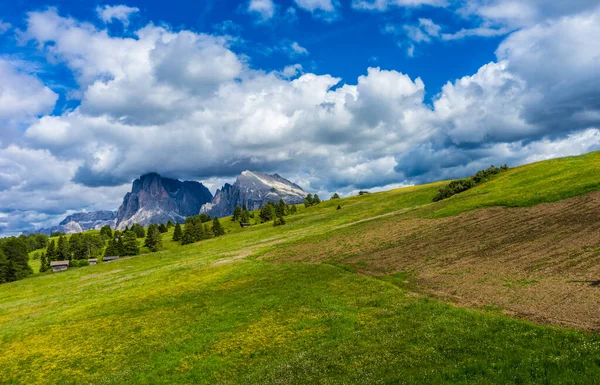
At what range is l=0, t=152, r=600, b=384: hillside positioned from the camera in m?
18.5

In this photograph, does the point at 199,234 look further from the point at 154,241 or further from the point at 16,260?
the point at 16,260

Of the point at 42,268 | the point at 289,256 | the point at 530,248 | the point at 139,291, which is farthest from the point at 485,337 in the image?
the point at 42,268

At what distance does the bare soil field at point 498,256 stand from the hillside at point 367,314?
22cm

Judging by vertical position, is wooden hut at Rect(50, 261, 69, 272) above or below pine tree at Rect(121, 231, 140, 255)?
below

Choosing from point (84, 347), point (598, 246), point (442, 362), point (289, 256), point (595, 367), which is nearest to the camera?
point (595, 367)

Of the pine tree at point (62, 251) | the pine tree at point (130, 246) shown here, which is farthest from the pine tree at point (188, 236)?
the pine tree at point (62, 251)

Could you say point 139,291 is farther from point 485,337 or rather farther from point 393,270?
point 485,337

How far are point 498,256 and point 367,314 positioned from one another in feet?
69.5

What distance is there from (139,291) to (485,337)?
171 feet

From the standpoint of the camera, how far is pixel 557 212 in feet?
166

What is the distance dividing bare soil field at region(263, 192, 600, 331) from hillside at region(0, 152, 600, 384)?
221mm

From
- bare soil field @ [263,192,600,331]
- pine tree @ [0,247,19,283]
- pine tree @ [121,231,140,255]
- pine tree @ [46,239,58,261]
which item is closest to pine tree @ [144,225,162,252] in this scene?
pine tree @ [121,231,140,255]

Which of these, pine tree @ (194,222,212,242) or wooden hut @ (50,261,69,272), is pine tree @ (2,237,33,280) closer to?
wooden hut @ (50,261,69,272)

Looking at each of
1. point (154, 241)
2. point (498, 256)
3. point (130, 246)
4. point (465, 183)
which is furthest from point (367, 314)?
point (130, 246)
